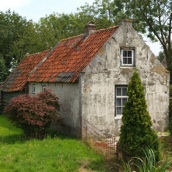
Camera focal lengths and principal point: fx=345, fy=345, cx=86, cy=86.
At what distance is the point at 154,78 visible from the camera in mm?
21422

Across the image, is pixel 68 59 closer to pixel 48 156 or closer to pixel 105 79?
pixel 105 79

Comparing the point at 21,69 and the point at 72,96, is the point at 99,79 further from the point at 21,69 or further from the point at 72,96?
the point at 21,69

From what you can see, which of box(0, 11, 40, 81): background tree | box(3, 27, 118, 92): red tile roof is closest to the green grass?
box(3, 27, 118, 92): red tile roof

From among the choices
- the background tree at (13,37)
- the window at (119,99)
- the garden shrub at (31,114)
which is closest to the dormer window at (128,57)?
the window at (119,99)

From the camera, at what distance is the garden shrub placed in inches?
702

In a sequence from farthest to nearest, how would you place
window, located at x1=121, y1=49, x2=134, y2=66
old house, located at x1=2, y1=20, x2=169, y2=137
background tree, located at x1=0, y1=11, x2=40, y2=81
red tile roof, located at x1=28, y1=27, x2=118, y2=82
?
background tree, located at x1=0, y1=11, x2=40, y2=81, window, located at x1=121, y1=49, x2=134, y2=66, red tile roof, located at x1=28, y1=27, x2=118, y2=82, old house, located at x1=2, y1=20, x2=169, y2=137

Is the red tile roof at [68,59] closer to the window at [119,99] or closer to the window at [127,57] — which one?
the window at [127,57]

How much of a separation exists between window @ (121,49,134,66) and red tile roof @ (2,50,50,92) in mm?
9282

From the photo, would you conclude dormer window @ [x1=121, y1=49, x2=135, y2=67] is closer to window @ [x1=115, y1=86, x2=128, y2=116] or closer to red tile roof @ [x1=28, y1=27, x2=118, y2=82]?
red tile roof @ [x1=28, y1=27, x2=118, y2=82]

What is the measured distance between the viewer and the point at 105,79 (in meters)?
19.8

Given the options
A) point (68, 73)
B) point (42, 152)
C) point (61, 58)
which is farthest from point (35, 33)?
point (42, 152)

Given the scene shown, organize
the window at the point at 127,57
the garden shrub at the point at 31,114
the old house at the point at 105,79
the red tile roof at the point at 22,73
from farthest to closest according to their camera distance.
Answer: the red tile roof at the point at 22,73 < the window at the point at 127,57 < the old house at the point at 105,79 < the garden shrub at the point at 31,114

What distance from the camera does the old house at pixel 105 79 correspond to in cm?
1922

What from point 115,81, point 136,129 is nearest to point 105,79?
point 115,81
